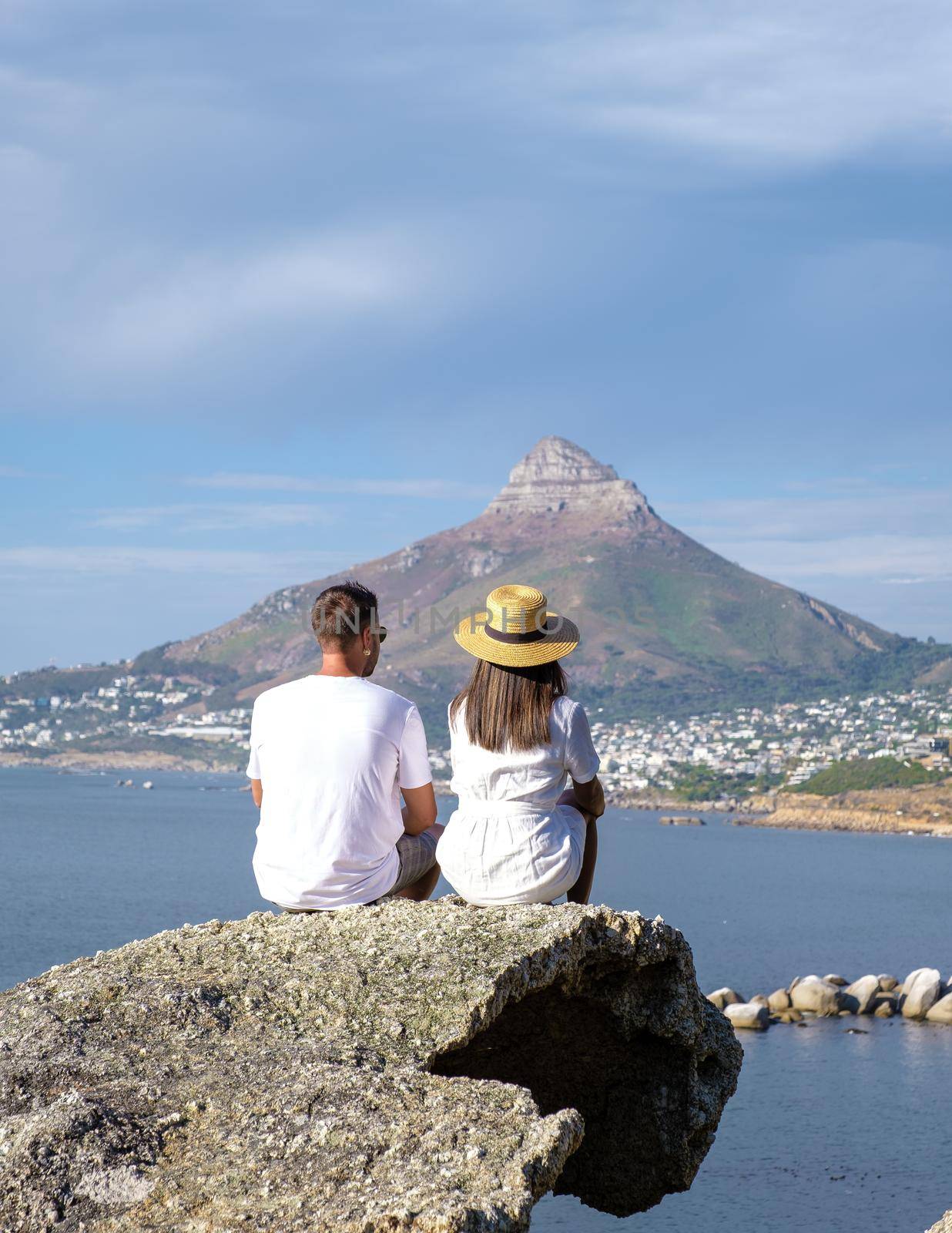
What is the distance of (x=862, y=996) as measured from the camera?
4141 centimetres

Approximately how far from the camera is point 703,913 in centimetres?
6500

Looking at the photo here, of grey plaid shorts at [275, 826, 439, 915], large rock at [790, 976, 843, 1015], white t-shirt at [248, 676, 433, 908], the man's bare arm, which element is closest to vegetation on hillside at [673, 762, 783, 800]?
large rock at [790, 976, 843, 1015]

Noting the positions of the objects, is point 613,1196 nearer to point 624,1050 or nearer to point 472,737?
point 624,1050

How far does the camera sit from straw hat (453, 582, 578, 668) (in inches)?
215

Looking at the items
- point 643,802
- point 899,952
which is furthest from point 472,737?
point 643,802

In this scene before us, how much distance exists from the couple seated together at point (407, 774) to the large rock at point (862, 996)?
38.5m

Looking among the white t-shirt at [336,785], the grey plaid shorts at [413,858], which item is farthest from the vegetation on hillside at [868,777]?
the white t-shirt at [336,785]

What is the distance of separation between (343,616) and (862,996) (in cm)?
4004

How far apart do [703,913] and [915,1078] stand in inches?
1295

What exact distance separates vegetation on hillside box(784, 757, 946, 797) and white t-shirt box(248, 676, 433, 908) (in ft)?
419

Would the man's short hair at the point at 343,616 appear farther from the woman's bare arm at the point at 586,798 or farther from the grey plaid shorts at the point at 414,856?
the woman's bare arm at the point at 586,798

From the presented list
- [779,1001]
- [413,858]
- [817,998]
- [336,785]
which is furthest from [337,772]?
[817,998]

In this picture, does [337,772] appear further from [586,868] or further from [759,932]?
[759,932]

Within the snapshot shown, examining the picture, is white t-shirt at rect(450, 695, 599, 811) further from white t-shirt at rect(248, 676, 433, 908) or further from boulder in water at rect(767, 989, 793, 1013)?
boulder in water at rect(767, 989, 793, 1013)
